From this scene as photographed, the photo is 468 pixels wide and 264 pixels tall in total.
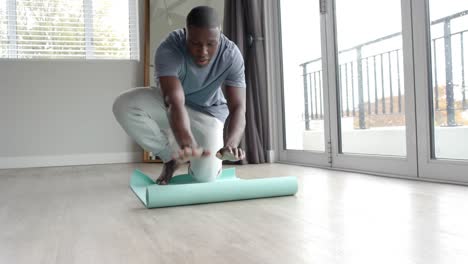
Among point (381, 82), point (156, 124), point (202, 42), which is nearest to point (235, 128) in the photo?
point (202, 42)

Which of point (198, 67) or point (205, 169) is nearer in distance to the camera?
point (198, 67)

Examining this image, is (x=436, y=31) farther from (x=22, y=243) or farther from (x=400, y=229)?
(x=22, y=243)

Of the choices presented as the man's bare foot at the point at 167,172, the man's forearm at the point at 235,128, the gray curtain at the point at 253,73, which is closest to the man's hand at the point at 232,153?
the man's forearm at the point at 235,128

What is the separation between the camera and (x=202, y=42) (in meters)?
1.81

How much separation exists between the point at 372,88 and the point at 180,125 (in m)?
1.90

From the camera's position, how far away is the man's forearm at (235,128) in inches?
71.4

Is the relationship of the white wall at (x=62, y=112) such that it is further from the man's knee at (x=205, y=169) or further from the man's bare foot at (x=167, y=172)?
the man's knee at (x=205, y=169)

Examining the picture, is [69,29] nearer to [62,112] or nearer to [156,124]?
[62,112]

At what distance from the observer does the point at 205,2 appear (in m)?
4.77

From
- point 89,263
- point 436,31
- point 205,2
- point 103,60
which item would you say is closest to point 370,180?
point 436,31

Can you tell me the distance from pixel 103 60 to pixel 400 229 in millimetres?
4121

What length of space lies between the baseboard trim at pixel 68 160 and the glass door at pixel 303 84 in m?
1.73

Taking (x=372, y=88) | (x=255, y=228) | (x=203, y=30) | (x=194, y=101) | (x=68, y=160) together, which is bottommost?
(x=255, y=228)

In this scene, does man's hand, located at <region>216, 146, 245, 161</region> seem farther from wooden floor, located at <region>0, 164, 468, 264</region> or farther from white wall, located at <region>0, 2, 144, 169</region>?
white wall, located at <region>0, 2, 144, 169</region>
